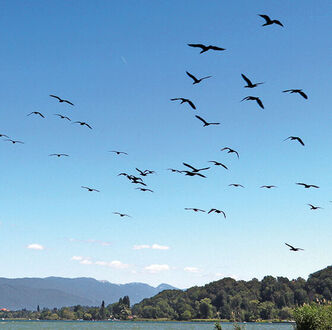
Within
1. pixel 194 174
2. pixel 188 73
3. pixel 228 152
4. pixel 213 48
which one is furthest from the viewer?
pixel 228 152

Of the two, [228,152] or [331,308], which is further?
[331,308]

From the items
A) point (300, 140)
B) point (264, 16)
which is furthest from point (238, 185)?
point (264, 16)

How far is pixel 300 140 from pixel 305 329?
14.8 metres

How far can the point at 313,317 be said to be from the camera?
92.7 ft

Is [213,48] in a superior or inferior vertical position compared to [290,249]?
superior

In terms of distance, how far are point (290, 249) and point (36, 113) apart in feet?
53.9

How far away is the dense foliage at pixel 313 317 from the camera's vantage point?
27.8 metres

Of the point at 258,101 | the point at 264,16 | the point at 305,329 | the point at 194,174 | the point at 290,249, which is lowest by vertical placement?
the point at 305,329

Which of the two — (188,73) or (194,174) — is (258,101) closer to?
(188,73)

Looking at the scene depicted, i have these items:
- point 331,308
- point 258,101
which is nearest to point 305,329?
point 331,308

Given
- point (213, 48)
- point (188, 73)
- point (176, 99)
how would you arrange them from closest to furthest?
point (213, 48) < point (188, 73) < point (176, 99)

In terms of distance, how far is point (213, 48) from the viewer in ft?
44.6

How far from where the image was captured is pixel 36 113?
79.3 feet

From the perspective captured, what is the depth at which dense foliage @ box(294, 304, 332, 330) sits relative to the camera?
27.8 metres
